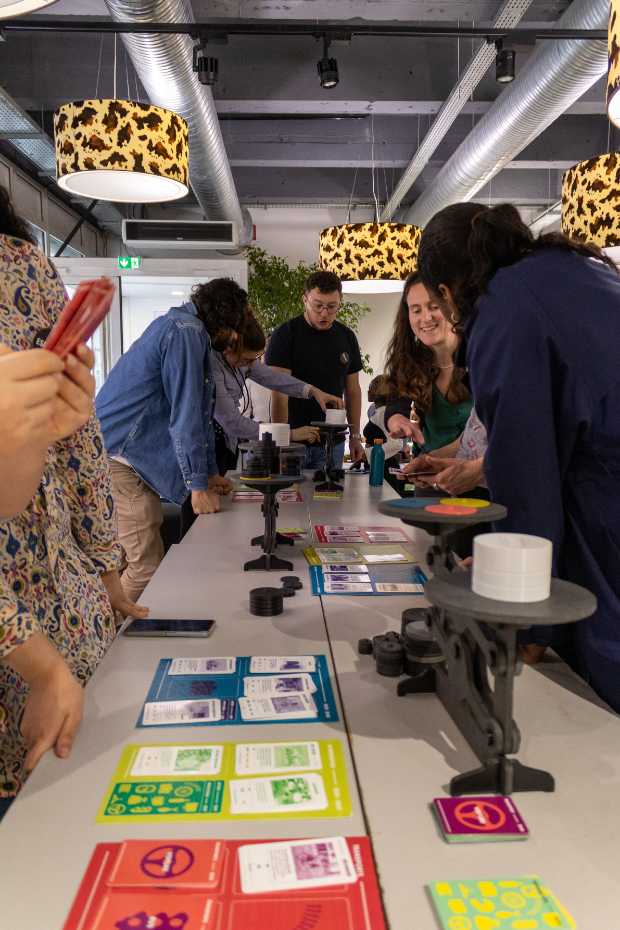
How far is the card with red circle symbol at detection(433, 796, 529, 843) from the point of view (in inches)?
35.0

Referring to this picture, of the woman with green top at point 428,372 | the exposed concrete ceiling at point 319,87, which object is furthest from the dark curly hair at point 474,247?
the exposed concrete ceiling at point 319,87

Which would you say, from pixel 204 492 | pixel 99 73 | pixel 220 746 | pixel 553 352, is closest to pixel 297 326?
pixel 204 492

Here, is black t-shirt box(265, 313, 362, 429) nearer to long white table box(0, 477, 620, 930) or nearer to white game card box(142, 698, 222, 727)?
long white table box(0, 477, 620, 930)

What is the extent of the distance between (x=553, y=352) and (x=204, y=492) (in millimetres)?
1888

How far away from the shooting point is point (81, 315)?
34.6 inches

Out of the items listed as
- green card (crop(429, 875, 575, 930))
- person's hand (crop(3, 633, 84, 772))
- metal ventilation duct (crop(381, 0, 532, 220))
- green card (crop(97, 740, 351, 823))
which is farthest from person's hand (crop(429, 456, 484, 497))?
metal ventilation duct (crop(381, 0, 532, 220))

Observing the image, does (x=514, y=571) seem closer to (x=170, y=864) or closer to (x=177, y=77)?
(x=170, y=864)

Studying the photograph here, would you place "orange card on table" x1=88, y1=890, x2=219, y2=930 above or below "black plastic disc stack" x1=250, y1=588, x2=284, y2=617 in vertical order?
below

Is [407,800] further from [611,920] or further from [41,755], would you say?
[41,755]

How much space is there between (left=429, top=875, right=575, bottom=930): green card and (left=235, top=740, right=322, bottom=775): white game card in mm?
283

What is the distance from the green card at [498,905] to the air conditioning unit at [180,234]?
25.1 feet

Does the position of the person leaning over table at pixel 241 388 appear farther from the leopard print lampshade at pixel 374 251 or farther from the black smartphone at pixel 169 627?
the black smartphone at pixel 169 627

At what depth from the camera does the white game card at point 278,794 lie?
94 centimetres

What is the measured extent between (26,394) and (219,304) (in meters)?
2.40
